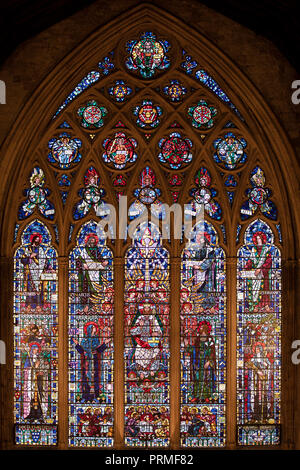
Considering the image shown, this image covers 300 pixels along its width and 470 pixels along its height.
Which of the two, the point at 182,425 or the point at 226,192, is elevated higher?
the point at 226,192

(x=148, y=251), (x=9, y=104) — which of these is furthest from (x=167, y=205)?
(x=9, y=104)

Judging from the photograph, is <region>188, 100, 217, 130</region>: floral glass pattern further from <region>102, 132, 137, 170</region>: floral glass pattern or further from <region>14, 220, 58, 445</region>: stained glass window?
<region>14, 220, 58, 445</region>: stained glass window

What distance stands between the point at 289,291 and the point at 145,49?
441cm

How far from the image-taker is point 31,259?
52.3ft

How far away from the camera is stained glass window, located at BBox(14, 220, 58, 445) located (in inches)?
617

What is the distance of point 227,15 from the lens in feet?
51.2

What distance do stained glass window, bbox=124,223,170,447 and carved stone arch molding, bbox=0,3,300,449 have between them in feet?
0.49

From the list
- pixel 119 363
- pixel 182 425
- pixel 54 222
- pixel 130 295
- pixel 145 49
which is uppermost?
pixel 145 49

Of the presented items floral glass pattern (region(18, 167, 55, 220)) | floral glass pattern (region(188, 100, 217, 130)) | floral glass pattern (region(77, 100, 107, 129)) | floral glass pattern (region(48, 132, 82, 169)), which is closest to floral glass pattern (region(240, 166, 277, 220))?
floral glass pattern (region(188, 100, 217, 130))

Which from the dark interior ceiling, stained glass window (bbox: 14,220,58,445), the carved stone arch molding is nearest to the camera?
the dark interior ceiling

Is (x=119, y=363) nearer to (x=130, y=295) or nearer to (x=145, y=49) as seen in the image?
(x=130, y=295)

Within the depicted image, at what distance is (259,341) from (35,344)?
11.4 feet

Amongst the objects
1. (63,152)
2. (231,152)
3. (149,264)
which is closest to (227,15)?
(231,152)

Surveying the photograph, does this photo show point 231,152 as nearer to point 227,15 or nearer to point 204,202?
point 204,202
